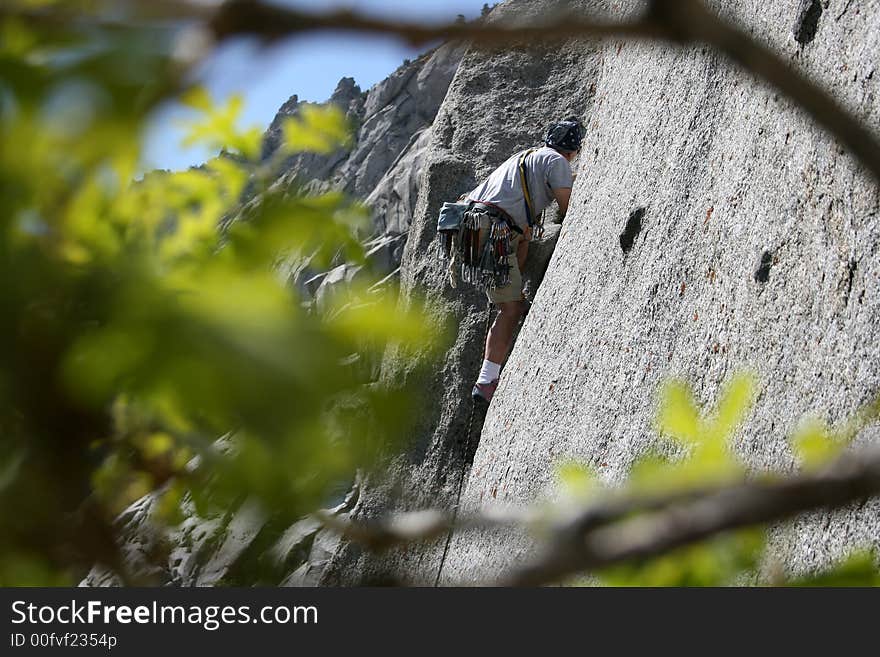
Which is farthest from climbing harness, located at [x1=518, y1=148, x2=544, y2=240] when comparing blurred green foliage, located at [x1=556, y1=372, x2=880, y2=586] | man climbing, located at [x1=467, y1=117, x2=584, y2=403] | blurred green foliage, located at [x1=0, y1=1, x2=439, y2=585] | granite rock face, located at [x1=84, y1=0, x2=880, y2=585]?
blurred green foliage, located at [x1=0, y1=1, x2=439, y2=585]

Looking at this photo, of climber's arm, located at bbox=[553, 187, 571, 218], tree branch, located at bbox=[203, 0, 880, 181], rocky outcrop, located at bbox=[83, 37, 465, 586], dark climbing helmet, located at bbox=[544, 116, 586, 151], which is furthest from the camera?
dark climbing helmet, located at bbox=[544, 116, 586, 151]

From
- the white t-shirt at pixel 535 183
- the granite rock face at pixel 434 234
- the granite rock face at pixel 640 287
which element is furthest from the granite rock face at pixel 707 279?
the granite rock face at pixel 434 234

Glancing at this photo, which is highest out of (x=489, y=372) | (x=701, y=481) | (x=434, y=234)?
(x=701, y=481)

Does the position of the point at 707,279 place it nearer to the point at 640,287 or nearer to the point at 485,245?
the point at 640,287

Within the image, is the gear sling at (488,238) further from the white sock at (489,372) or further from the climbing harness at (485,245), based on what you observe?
the white sock at (489,372)

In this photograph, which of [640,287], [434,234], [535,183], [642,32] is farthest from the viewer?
[434,234]

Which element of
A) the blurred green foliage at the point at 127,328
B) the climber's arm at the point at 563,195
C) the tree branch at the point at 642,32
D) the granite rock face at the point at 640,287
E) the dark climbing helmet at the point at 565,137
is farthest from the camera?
the dark climbing helmet at the point at 565,137

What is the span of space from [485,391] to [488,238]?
3.33 feet

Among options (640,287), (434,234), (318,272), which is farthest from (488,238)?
(318,272)

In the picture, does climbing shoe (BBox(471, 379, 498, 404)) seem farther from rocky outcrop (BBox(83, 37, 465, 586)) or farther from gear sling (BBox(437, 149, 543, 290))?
rocky outcrop (BBox(83, 37, 465, 586))

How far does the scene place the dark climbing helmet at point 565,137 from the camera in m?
5.61

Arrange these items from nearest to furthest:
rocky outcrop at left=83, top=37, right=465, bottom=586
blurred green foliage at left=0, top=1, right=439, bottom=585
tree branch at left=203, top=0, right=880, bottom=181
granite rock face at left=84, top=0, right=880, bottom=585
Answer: blurred green foliage at left=0, top=1, right=439, bottom=585
tree branch at left=203, top=0, right=880, bottom=181
rocky outcrop at left=83, top=37, right=465, bottom=586
granite rock face at left=84, top=0, right=880, bottom=585

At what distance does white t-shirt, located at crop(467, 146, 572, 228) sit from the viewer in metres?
5.50

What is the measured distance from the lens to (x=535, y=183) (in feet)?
18.1
